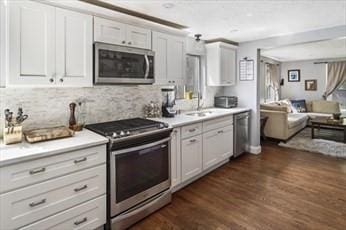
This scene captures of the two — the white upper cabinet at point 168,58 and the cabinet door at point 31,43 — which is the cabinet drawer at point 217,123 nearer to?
the white upper cabinet at point 168,58

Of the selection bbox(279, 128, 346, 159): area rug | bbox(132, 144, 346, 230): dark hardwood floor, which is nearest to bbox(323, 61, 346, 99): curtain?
bbox(279, 128, 346, 159): area rug

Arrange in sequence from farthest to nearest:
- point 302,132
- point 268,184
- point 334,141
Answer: point 302,132 < point 334,141 < point 268,184

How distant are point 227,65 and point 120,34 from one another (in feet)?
8.44

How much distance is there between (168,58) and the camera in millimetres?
3141

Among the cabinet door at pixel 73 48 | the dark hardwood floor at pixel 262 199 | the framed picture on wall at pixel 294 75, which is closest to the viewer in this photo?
the cabinet door at pixel 73 48

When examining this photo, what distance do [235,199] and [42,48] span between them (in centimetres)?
261

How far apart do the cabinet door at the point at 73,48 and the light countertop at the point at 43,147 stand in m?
0.56

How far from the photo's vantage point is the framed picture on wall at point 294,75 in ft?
29.0

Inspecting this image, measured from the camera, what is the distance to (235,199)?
281 centimetres

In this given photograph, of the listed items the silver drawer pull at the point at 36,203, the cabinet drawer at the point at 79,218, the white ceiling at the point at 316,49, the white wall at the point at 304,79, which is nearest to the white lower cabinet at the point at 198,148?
the cabinet drawer at the point at 79,218

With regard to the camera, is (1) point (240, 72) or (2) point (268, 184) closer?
(2) point (268, 184)

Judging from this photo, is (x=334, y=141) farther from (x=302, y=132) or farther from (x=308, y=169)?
(x=308, y=169)

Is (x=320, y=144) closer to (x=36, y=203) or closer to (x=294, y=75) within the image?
(x=294, y=75)

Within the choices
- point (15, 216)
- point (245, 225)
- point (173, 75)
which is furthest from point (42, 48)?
point (245, 225)
